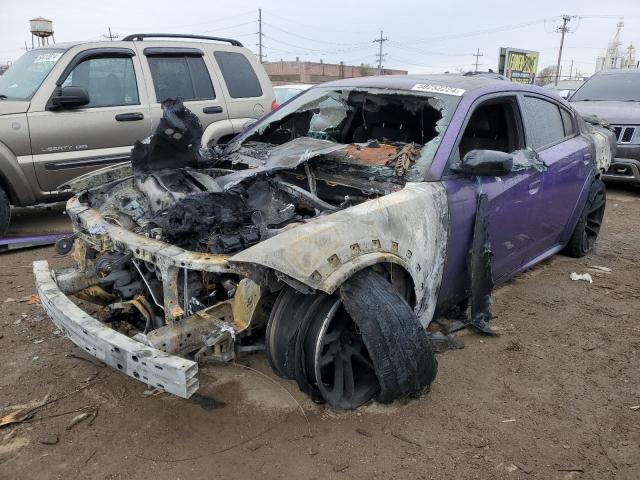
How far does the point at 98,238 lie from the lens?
289 centimetres

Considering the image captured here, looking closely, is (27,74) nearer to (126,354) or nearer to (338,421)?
(126,354)

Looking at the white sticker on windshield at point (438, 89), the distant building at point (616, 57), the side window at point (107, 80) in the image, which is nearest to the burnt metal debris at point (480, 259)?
the white sticker on windshield at point (438, 89)

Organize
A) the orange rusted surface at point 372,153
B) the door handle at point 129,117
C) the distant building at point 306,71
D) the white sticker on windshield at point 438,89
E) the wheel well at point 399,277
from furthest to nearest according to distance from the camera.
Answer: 1. the distant building at point 306,71
2. the door handle at point 129,117
3. the white sticker on windshield at point 438,89
4. the orange rusted surface at point 372,153
5. the wheel well at point 399,277

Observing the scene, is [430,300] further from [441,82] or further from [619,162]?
[619,162]

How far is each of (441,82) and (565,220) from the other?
1.79 meters

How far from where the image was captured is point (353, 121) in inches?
175

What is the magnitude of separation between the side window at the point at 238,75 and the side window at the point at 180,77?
27 centimetres

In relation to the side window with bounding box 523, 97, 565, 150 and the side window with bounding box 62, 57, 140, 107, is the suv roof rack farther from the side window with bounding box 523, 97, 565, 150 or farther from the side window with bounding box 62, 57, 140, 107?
the side window with bounding box 523, 97, 565, 150

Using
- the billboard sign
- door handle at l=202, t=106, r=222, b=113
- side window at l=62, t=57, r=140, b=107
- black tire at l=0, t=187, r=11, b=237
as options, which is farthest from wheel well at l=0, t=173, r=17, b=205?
the billboard sign

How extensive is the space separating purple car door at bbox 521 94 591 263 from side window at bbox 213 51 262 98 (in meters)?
3.92

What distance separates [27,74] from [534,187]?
17.5ft

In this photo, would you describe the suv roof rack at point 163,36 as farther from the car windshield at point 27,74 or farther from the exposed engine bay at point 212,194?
the exposed engine bay at point 212,194

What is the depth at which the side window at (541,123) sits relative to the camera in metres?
4.03

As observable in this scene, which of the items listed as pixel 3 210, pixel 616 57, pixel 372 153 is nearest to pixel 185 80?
pixel 3 210
